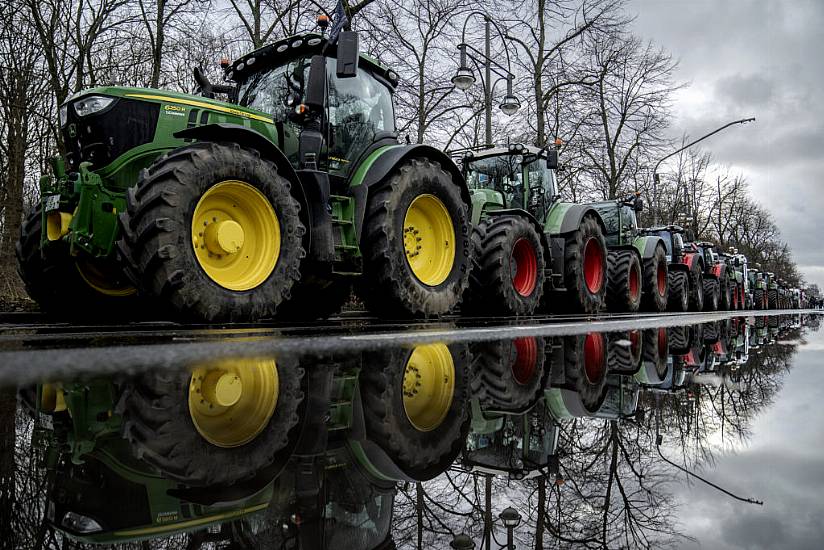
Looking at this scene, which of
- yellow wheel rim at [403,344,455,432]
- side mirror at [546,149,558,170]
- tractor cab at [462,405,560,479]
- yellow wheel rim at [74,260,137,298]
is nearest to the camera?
tractor cab at [462,405,560,479]

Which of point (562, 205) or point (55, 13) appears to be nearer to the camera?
point (562, 205)

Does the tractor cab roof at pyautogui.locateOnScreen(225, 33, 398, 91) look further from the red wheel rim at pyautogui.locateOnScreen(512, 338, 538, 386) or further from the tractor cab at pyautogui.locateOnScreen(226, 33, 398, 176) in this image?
the red wheel rim at pyautogui.locateOnScreen(512, 338, 538, 386)

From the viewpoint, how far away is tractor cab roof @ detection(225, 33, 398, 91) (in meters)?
6.00

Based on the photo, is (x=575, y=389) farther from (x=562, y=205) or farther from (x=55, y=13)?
(x=55, y=13)

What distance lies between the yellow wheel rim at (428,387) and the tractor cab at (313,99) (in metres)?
3.19

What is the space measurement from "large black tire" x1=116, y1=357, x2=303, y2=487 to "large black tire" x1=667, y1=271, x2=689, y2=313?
16196 millimetres

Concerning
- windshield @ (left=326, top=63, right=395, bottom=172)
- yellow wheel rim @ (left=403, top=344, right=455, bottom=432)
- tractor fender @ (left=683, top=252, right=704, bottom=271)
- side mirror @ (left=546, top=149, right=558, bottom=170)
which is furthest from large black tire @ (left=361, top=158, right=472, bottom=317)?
tractor fender @ (left=683, top=252, right=704, bottom=271)

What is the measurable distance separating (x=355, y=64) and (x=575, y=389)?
13.0ft

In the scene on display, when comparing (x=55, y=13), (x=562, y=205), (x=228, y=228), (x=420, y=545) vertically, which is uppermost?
(x=55, y=13)

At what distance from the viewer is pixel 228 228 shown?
459 cm

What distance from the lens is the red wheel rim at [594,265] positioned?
11305 mm

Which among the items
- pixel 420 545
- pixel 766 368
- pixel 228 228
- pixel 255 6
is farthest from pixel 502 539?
pixel 255 6

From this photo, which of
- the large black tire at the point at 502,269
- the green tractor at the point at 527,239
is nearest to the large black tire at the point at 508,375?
the large black tire at the point at 502,269

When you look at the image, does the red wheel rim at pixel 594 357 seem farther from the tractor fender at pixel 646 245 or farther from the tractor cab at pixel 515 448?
the tractor fender at pixel 646 245
